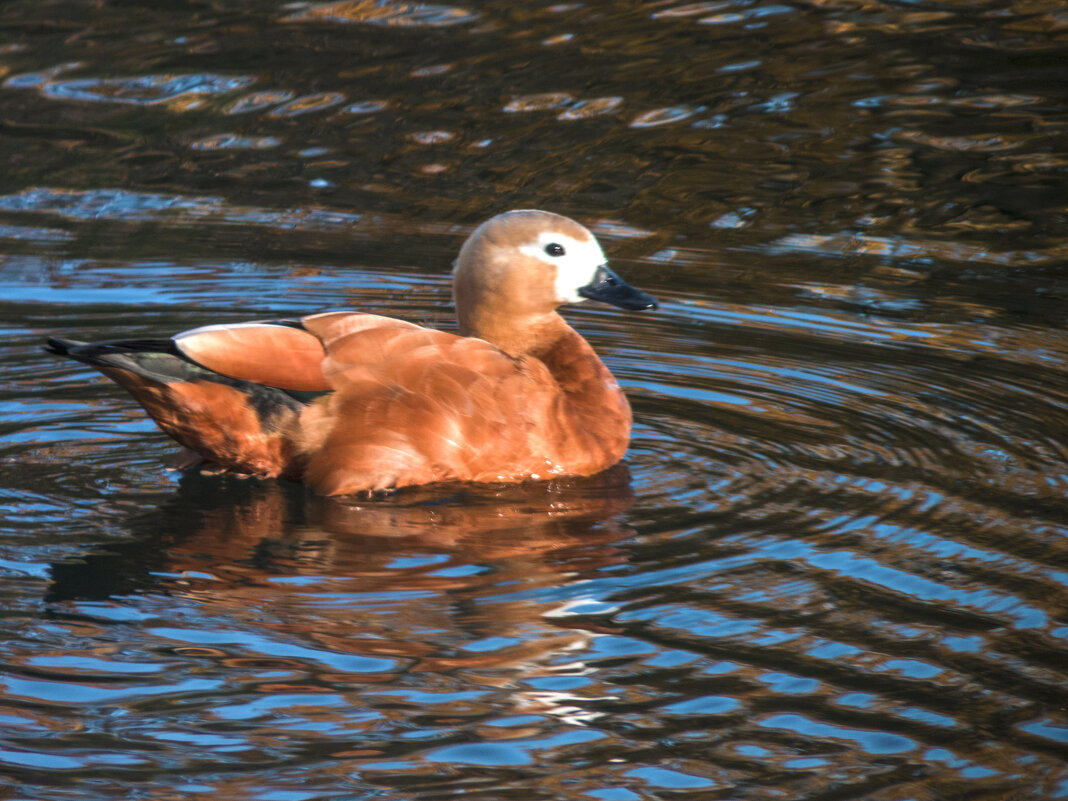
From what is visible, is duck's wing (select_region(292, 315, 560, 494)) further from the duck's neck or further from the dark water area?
the duck's neck

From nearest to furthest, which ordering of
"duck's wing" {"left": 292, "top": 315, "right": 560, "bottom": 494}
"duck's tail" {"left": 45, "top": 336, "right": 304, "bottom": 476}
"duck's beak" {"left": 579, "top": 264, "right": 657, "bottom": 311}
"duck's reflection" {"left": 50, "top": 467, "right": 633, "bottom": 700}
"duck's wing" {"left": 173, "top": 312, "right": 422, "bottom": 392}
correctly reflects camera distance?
"duck's reflection" {"left": 50, "top": 467, "right": 633, "bottom": 700} → "duck's tail" {"left": 45, "top": 336, "right": 304, "bottom": 476} → "duck's wing" {"left": 173, "top": 312, "right": 422, "bottom": 392} → "duck's wing" {"left": 292, "top": 315, "right": 560, "bottom": 494} → "duck's beak" {"left": 579, "top": 264, "right": 657, "bottom": 311}

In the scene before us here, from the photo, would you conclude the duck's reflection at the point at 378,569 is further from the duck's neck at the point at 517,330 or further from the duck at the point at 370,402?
the duck's neck at the point at 517,330

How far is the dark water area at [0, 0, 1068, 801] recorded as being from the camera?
402 cm

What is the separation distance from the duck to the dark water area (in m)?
0.17

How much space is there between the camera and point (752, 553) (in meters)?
5.23

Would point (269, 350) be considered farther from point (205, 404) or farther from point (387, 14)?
point (387, 14)

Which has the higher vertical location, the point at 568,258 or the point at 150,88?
the point at 150,88

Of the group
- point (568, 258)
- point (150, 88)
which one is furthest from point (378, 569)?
point (150, 88)

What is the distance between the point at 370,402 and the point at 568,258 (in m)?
1.13

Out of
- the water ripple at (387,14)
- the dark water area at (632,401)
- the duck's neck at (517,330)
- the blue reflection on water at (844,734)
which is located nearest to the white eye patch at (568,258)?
the duck's neck at (517,330)

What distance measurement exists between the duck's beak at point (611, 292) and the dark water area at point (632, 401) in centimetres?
62

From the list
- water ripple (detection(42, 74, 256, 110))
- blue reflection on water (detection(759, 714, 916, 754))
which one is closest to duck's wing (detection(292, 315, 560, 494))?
blue reflection on water (detection(759, 714, 916, 754))

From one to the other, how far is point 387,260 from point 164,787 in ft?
19.3

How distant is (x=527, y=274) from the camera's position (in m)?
6.49
